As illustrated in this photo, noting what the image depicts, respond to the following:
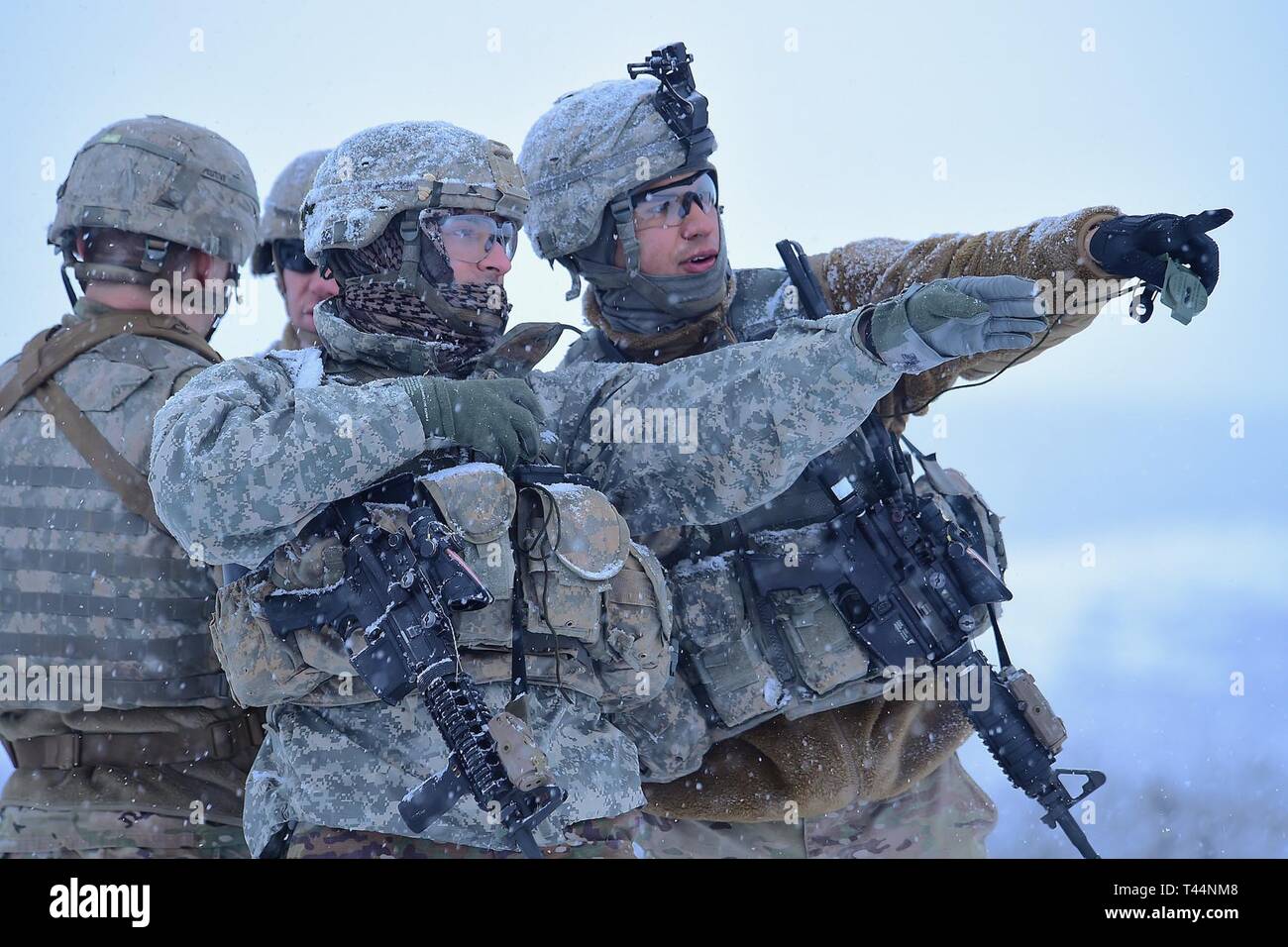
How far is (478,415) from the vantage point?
3443mm

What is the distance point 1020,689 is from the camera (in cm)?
464

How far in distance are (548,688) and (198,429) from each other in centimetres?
104

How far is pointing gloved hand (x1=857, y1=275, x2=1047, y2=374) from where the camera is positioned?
3463 millimetres

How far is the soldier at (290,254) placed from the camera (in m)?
6.34

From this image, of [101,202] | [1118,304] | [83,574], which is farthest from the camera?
[101,202]

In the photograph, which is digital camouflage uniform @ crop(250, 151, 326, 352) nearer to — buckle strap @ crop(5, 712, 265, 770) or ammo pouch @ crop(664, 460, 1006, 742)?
buckle strap @ crop(5, 712, 265, 770)

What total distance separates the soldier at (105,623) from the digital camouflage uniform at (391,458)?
36.1 inches

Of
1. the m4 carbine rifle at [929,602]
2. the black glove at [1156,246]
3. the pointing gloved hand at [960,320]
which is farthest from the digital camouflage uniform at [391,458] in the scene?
the black glove at [1156,246]

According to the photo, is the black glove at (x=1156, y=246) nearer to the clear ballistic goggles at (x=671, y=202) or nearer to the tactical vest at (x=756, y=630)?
the tactical vest at (x=756, y=630)

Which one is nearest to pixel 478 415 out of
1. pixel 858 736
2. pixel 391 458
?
pixel 391 458

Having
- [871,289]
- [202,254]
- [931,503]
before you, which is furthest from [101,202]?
[931,503]

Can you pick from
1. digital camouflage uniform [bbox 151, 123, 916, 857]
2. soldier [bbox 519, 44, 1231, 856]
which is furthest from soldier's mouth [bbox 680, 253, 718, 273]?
digital camouflage uniform [bbox 151, 123, 916, 857]
